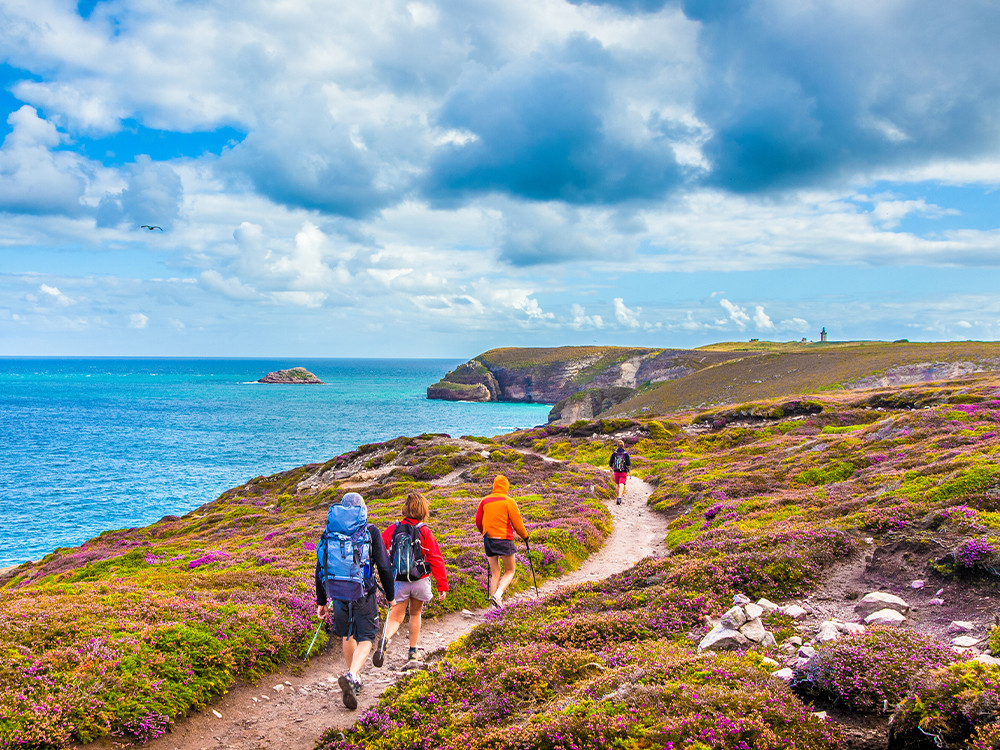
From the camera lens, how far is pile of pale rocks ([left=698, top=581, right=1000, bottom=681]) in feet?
25.0

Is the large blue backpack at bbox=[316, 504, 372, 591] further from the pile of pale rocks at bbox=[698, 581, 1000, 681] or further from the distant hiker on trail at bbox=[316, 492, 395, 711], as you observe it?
the pile of pale rocks at bbox=[698, 581, 1000, 681]

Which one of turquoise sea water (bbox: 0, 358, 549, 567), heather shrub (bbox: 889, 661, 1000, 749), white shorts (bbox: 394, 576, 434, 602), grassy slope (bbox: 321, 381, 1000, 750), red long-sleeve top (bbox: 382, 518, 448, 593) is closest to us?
heather shrub (bbox: 889, 661, 1000, 749)

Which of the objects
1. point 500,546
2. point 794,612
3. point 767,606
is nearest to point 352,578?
point 500,546

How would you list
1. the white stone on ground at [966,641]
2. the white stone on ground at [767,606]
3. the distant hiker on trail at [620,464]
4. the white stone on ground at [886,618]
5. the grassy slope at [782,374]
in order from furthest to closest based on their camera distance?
the grassy slope at [782,374], the distant hiker on trail at [620,464], the white stone on ground at [767,606], the white stone on ground at [886,618], the white stone on ground at [966,641]

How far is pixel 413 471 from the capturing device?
150 feet

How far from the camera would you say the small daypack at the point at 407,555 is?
1067 centimetres

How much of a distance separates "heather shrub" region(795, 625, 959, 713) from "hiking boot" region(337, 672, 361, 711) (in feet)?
22.9

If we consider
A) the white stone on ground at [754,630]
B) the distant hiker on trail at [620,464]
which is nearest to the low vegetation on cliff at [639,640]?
the white stone on ground at [754,630]

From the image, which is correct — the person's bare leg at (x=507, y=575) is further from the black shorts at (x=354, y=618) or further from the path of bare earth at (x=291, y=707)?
the black shorts at (x=354, y=618)

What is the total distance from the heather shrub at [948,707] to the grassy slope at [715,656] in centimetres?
2

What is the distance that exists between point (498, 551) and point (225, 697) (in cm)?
685

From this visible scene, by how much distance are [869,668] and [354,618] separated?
787 cm

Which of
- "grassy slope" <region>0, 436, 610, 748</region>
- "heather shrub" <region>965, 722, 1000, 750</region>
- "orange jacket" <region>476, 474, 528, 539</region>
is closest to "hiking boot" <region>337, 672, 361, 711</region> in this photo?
"grassy slope" <region>0, 436, 610, 748</region>

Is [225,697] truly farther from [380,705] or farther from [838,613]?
[838,613]
